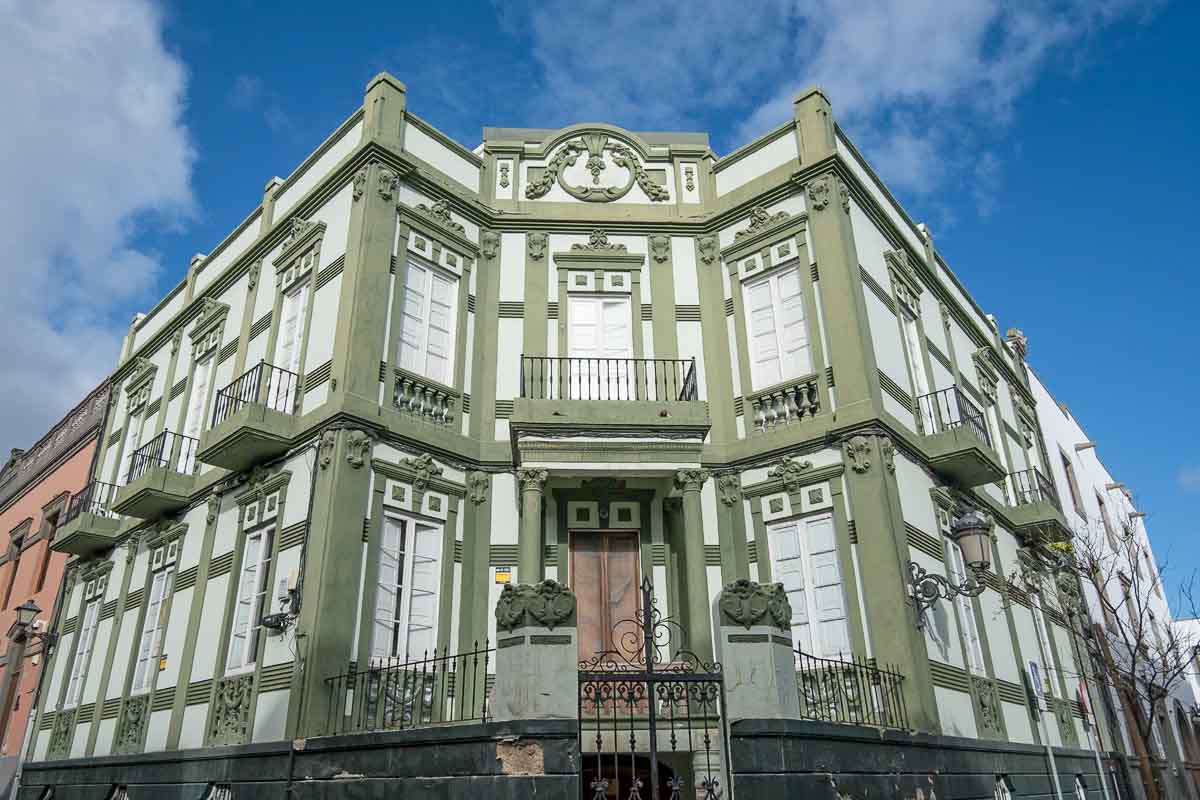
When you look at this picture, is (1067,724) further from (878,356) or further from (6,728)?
(6,728)

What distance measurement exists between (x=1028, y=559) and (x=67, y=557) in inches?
855

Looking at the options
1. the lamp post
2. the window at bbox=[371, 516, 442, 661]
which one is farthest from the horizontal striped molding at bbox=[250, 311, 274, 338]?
the lamp post

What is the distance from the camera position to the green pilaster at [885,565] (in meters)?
11.3

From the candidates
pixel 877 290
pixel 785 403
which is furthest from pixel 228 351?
pixel 877 290

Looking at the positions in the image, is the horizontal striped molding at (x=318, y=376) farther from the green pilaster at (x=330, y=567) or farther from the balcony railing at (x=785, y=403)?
the balcony railing at (x=785, y=403)

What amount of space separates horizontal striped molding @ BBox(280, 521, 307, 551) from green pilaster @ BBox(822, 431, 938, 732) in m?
7.83

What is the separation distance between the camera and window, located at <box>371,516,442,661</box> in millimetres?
11906

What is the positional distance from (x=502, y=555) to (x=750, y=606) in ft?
19.2

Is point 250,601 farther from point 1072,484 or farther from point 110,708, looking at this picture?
point 1072,484

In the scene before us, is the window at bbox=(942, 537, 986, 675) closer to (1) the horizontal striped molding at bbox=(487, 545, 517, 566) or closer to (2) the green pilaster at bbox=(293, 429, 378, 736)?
(1) the horizontal striped molding at bbox=(487, 545, 517, 566)

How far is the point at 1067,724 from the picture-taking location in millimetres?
16516

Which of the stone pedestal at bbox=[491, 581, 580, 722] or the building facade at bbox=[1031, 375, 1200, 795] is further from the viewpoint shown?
the building facade at bbox=[1031, 375, 1200, 795]

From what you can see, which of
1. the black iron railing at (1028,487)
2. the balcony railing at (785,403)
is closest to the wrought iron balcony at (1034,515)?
the black iron railing at (1028,487)

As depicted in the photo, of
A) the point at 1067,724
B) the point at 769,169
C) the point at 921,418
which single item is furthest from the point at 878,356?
the point at 1067,724
